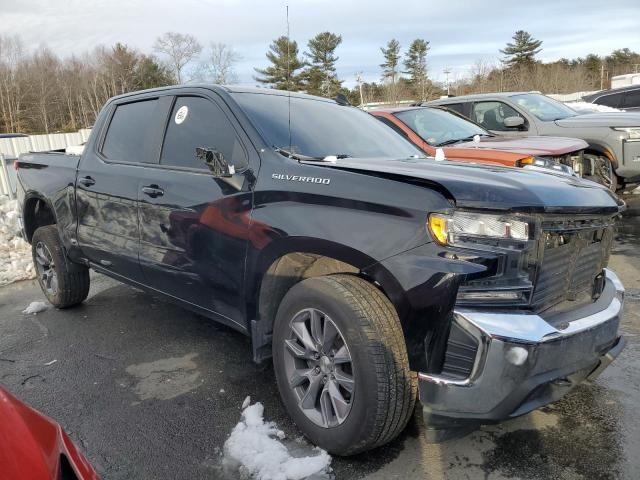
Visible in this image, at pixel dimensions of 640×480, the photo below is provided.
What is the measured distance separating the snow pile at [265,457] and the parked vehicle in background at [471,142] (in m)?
3.20

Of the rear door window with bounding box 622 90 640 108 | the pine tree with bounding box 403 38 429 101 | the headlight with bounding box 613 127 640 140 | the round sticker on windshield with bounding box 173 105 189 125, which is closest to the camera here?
the round sticker on windshield with bounding box 173 105 189 125

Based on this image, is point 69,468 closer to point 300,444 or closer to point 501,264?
point 300,444

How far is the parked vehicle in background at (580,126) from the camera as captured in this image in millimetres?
7297

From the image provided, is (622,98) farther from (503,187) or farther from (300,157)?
(503,187)

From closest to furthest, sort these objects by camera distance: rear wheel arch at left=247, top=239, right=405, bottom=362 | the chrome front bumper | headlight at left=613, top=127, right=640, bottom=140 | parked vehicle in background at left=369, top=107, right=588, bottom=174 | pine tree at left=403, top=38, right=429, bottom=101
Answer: the chrome front bumper → rear wheel arch at left=247, top=239, right=405, bottom=362 → parked vehicle in background at left=369, top=107, right=588, bottom=174 → headlight at left=613, top=127, right=640, bottom=140 → pine tree at left=403, top=38, right=429, bottom=101

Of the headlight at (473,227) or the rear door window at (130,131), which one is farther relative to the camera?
the rear door window at (130,131)

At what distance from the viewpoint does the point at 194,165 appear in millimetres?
3342

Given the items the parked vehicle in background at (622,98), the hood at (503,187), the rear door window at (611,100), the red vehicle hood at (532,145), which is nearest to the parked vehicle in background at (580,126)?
the red vehicle hood at (532,145)

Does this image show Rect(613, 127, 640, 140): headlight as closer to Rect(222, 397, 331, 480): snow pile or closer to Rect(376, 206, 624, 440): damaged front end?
Rect(376, 206, 624, 440): damaged front end

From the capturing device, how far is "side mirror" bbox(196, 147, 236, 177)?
2.96 m

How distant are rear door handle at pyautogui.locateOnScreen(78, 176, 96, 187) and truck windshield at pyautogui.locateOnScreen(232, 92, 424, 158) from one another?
1.53 m

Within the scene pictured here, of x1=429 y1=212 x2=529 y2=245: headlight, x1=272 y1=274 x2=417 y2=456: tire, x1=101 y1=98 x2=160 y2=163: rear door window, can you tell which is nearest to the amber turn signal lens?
x1=429 y1=212 x2=529 y2=245: headlight

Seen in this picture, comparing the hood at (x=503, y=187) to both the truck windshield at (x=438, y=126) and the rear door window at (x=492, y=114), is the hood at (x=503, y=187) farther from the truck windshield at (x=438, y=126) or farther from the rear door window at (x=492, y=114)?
the rear door window at (x=492, y=114)

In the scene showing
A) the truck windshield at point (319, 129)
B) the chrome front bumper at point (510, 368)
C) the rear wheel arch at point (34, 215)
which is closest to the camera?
the chrome front bumper at point (510, 368)
